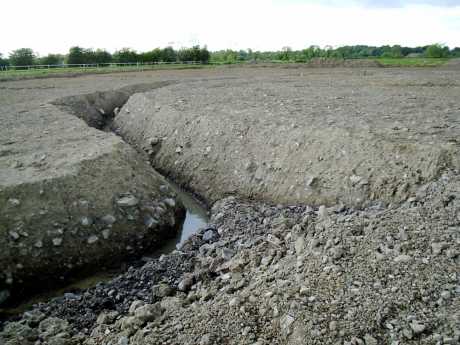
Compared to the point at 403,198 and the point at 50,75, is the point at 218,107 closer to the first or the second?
the point at 403,198

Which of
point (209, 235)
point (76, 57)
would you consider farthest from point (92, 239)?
point (76, 57)

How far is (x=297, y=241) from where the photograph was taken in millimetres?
5320

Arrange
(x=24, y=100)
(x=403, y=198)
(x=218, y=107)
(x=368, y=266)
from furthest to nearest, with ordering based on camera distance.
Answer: (x=24, y=100)
(x=218, y=107)
(x=403, y=198)
(x=368, y=266)

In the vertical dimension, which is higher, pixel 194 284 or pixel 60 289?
pixel 194 284

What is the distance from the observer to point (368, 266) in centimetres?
425

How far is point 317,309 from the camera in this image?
3857 millimetres

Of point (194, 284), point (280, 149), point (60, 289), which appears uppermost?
point (280, 149)

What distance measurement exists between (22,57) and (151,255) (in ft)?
180

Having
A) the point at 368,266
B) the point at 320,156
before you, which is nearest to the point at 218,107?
the point at 320,156

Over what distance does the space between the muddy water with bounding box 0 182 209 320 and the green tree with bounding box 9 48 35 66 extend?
2002 inches

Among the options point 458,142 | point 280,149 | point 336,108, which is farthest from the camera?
point 336,108

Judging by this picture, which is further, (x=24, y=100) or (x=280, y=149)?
(x=24, y=100)

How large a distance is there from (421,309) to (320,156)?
4082 mm

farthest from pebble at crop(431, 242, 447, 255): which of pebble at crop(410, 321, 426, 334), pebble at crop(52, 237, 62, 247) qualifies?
pebble at crop(52, 237, 62, 247)
